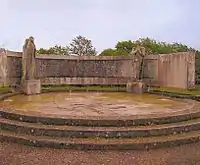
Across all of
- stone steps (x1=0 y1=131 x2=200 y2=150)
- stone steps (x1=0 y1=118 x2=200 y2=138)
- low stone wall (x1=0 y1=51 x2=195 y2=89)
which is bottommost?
stone steps (x1=0 y1=131 x2=200 y2=150)

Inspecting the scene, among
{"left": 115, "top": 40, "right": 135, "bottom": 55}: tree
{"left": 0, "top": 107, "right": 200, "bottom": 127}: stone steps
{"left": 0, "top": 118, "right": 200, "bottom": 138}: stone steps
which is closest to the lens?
{"left": 0, "top": 118, "right": 200, "bottom": 138}: stone steps

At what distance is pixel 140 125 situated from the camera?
8.16 meters

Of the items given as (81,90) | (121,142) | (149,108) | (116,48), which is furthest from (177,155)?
(116,48)

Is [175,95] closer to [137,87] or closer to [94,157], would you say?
[137,87]

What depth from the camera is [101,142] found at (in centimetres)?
718

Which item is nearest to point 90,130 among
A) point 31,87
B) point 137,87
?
point 31,87

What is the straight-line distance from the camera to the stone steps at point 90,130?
7.50m

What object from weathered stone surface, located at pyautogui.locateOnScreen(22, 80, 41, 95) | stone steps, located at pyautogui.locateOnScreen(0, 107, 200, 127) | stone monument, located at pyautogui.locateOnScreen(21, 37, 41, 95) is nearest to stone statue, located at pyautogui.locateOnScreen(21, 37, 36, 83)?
stone monument, located at pyautogui.locateOnScreen(21, 37, 41, 95)

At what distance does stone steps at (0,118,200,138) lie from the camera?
7.50 m

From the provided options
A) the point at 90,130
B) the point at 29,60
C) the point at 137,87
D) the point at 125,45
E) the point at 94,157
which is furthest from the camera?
the point at 125,45

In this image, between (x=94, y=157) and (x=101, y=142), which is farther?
(x=101, y=142)

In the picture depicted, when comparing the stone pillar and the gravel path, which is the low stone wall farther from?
the gravel path

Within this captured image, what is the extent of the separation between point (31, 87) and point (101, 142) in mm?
8654

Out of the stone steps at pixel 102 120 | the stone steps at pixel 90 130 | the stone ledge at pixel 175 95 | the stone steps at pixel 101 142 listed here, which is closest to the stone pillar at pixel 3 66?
the stone ledge at pixel 175 95
